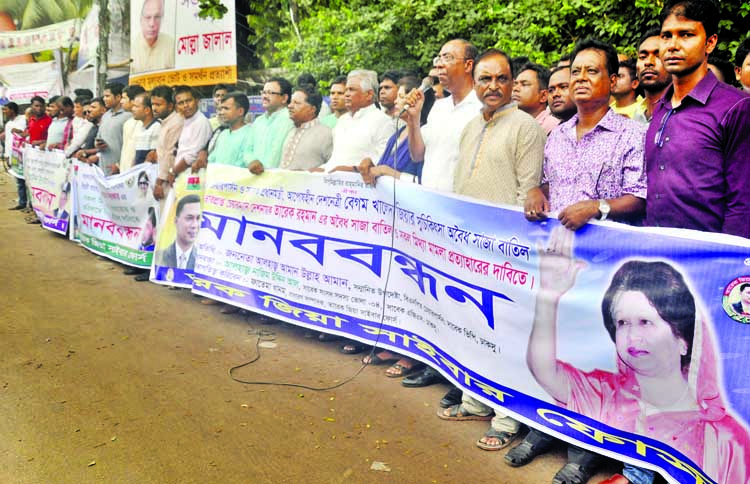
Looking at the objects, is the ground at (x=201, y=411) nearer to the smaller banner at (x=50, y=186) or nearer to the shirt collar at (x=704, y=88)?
the shirt collar at (x=704, y=88)

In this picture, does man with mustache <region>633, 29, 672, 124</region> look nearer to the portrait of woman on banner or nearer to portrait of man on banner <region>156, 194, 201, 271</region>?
the portrait of woman on banner

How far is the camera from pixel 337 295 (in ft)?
16.4

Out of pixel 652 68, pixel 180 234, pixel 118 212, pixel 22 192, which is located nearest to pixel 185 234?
pixel 180 234

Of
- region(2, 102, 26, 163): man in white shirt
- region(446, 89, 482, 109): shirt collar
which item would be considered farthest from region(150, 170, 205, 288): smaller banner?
region(2, 102, 26, 163): man in white shirt

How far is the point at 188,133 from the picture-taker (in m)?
7.08

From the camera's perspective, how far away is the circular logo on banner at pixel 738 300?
2570 mm

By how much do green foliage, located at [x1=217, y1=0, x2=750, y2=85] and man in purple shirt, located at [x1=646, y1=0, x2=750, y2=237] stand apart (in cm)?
357

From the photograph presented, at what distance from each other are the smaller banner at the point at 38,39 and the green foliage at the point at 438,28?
1240cm

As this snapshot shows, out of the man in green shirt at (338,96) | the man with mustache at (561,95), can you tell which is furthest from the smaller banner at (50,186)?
the man with mustache at (561,95)

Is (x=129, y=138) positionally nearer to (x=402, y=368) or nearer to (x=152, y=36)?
(x=402, y=368)

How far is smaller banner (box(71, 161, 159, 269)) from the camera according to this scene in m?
7.51

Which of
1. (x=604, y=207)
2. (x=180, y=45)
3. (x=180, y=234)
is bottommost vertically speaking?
(x=180, y=234)

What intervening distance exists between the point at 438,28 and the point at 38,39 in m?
20.1

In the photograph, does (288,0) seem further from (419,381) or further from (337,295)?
(419,381)
